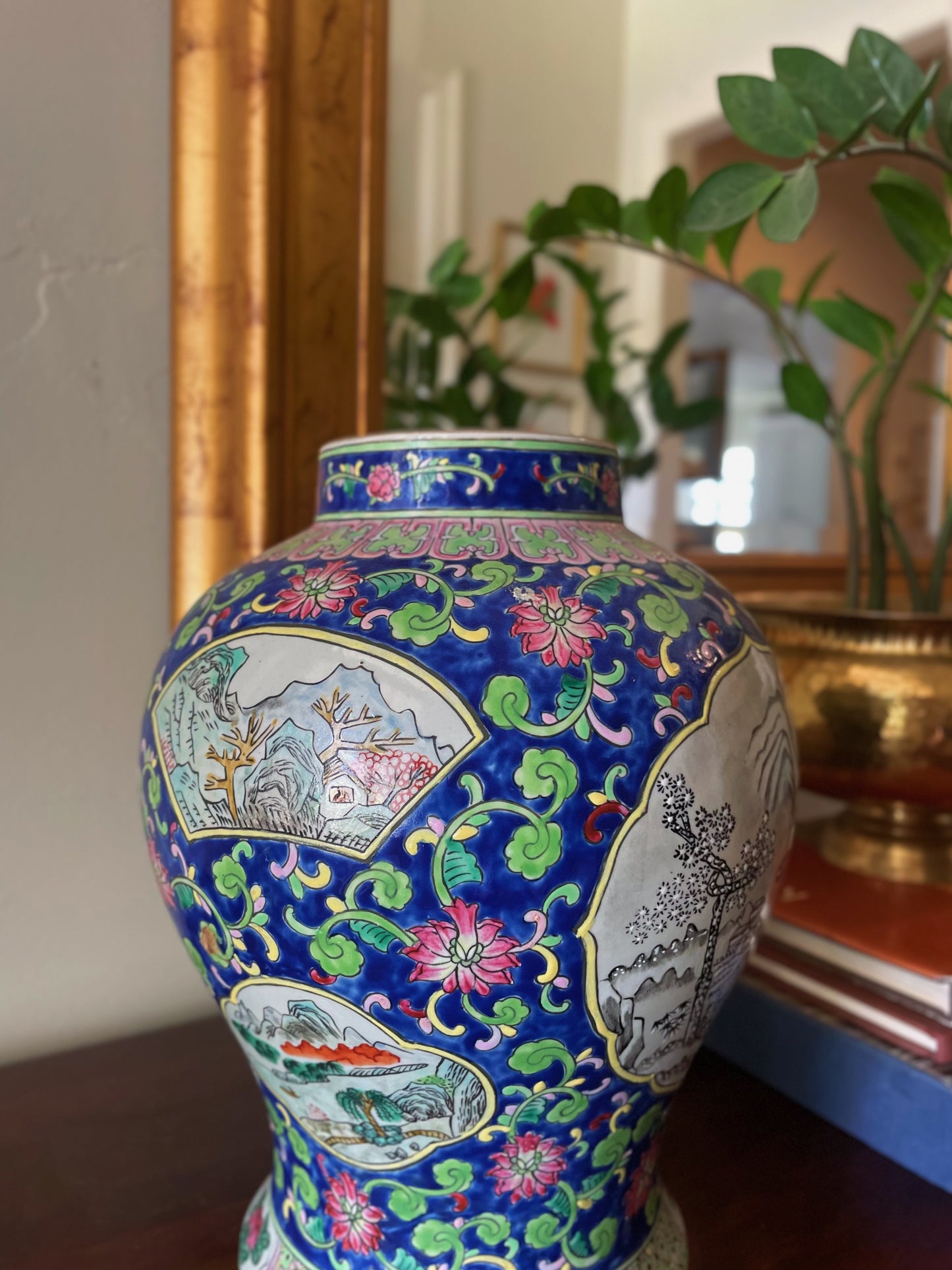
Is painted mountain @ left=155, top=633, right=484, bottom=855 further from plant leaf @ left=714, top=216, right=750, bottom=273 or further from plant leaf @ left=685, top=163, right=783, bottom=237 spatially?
plant leaf @ left=714, top=216, right=750, bottom=273

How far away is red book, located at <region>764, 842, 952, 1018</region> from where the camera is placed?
649mm

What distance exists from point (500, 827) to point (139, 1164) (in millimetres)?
368

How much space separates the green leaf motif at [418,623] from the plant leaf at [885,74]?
0.45m

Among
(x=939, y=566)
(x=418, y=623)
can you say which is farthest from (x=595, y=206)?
(x=418, y=623)

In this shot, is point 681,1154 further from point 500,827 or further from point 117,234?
point 117,234

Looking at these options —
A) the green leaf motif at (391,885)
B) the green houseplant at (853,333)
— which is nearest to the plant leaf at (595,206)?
the green houseplant at (853,333)

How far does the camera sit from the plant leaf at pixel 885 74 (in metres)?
0.63

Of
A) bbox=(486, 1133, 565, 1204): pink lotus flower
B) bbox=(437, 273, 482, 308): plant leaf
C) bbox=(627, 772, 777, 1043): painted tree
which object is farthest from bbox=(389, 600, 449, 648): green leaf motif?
bbox=(437, 273, 482, 308): plant leaf

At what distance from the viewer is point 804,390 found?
805 millimetres

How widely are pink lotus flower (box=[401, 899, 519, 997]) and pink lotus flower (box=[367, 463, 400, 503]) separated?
191mm

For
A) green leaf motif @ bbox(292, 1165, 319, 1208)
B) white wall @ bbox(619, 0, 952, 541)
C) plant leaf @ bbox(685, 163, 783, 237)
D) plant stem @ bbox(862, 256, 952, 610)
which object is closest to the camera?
green leaf motif @ bbox(292, 1165, 319, 1208)

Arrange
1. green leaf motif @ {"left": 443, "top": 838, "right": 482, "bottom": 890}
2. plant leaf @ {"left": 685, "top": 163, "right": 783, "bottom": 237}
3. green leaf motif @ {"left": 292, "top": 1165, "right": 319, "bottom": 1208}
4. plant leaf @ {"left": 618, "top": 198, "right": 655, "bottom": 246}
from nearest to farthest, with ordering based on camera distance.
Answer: green leaf motif @ {"left": 443, "top": 838, "right": 482, "bottom": 890} → green leaf motif @ {"left": 292, "top": 1165, "right": 319, "bottom": 1208} → plant leaf @ {"left": 685, "top": 163, "right": 783, "bottom": 237} → plant leaf @ {"left": 618, "top": 198, "right": 655, "bottom": 246}

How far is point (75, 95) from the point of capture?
26.4 inches

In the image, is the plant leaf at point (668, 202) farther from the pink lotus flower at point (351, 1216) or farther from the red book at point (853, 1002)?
the pink lotus flower at point (351, 1216)
